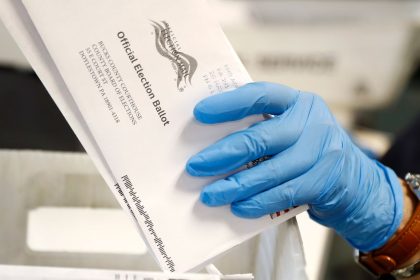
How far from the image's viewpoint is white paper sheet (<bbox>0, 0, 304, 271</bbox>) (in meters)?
0.55

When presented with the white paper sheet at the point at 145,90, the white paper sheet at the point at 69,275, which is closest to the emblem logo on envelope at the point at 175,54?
the white paper sheet at the point at 145,90

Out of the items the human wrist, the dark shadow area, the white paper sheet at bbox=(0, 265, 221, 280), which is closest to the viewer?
the white paper sheet at bbox=(0, 265, 221, 280)

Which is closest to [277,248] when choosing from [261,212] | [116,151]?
[261,212]

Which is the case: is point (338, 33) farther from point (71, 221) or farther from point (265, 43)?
point (71, 221)

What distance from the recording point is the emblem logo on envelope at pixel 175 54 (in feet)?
1.85

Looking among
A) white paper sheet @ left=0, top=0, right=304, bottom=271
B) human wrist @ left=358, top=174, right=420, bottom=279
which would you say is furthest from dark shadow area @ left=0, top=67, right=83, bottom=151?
human wrist @ left=358, top=174, right=420, bottom=279

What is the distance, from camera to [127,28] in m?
0.56

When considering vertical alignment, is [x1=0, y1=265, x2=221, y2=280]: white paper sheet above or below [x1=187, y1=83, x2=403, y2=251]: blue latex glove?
below

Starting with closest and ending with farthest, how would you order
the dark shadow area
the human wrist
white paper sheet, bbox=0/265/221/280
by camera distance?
white paper sheet, bbox=0/265/221/280 → the human wrist → the dark shadow area

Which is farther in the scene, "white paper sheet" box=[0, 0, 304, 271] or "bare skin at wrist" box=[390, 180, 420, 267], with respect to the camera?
"bare skin at wrist" box=[390, 180, 420, 267]

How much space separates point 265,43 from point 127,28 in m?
0.92

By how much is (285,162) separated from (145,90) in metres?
0.18

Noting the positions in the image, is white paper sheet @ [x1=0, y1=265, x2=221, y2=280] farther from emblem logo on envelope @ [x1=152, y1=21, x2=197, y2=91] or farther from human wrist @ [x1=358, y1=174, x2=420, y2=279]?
human wrist @ [x1=358, y1=174, x2=420, y2=279]

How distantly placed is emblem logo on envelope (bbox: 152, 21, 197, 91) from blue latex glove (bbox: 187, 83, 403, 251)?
3cm
